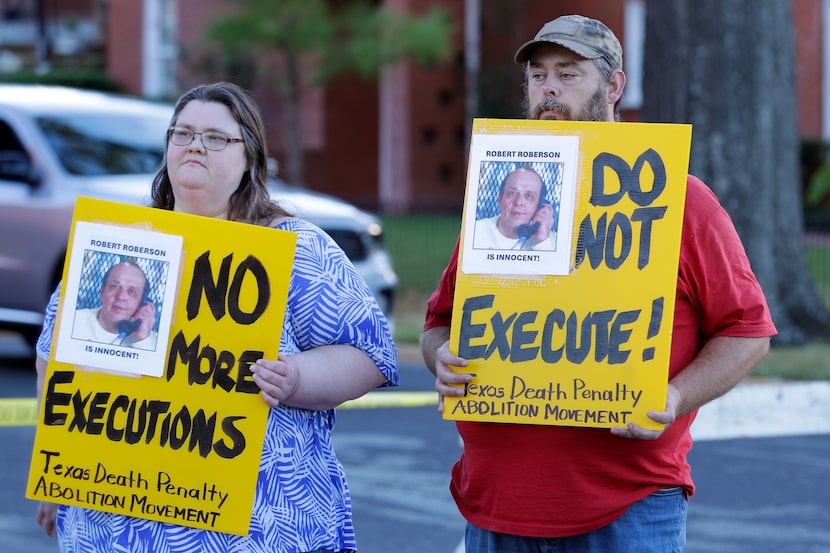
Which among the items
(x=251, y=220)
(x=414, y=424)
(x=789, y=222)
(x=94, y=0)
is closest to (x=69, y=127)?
(x=414, y=424)

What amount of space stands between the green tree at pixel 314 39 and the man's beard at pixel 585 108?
63.1 ft

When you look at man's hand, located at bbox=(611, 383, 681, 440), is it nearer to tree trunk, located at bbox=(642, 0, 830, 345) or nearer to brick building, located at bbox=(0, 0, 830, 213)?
tree trunk, located at bbox=(642, 0, 830, 345)

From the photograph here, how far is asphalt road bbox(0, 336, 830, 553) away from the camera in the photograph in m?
6.07

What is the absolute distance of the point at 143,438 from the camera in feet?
9.92

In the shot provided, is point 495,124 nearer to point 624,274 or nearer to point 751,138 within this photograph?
point 624,274

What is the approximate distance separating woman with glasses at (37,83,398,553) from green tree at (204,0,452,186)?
1905 cm

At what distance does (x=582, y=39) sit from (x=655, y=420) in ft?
2.92

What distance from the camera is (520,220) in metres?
2.96

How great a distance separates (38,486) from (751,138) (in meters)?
9.40

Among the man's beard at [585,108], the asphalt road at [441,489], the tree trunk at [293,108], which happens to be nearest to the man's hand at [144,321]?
the man's beard at [585,108]

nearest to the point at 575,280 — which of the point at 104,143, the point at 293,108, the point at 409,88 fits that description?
the point at 104,143

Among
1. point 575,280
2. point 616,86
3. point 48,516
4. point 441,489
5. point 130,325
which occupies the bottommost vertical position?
point 441,489

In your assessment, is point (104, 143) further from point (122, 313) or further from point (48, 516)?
point (122, 313)

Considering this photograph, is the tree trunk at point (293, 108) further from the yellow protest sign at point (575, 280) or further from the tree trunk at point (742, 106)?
the yellow protest sign at point (575, 280)
